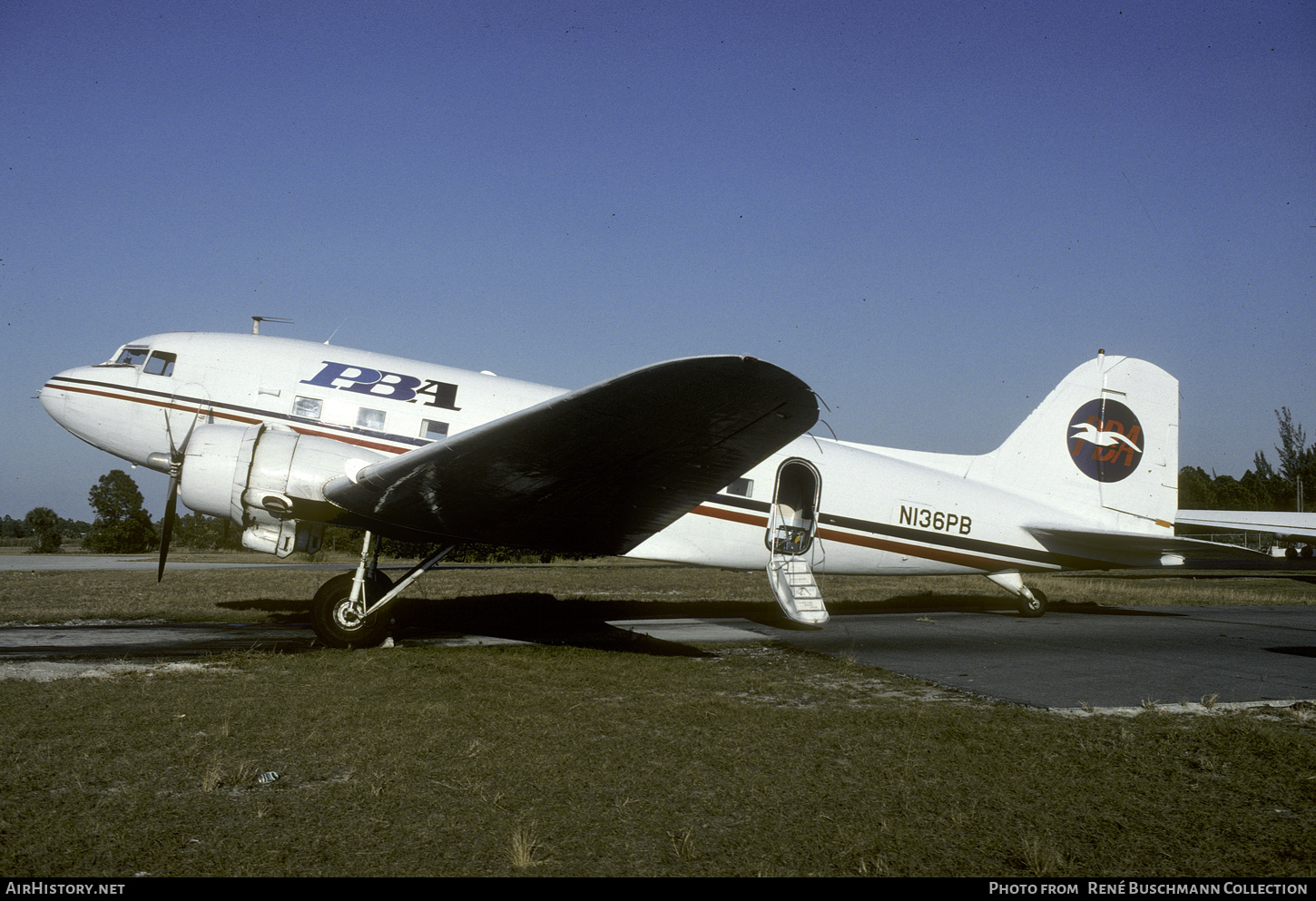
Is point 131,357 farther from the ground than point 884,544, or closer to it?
farther from the ground

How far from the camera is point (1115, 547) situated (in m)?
12.3

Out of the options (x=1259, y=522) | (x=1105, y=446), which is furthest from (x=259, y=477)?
(x=1259, y=522)

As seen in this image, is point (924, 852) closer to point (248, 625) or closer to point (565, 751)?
point (565, 751)

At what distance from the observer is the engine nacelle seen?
827cm

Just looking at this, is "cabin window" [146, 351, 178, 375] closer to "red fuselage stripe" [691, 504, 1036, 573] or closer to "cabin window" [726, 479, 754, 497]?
"red fuselage stripe" [691, 504, 1036, 573]

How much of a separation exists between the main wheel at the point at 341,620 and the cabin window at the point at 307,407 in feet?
7.08

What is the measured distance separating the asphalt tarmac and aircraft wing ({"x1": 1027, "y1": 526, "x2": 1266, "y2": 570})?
1096 mm

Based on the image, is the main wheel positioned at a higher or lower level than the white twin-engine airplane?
lower

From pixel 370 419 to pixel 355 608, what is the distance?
2.39 meters

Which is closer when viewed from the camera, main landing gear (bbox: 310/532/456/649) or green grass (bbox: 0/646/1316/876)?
green grass (bbox: 0/646/1316/876)

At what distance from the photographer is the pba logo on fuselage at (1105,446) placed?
13.1m

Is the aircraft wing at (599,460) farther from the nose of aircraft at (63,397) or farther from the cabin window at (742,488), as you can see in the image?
the nose of aircraft at (63,397)

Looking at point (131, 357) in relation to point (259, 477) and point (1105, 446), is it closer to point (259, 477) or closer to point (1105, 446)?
point (259, 477)

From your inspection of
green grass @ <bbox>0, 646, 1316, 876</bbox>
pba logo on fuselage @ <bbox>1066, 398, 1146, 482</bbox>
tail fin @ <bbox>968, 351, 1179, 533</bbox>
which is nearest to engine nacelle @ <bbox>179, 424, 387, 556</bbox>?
green grass @ <bbox>0, 646, 1316, 876</bbox>
